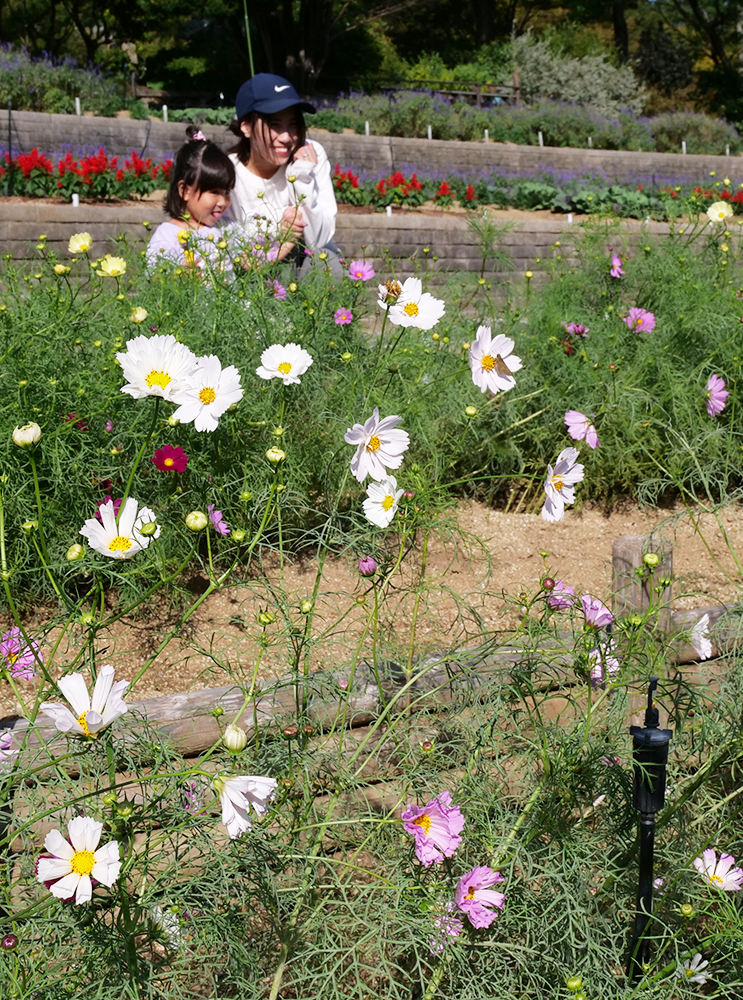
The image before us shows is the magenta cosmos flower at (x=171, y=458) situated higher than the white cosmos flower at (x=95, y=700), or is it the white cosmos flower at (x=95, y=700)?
the white cosmos flower at (x=95, y=700)

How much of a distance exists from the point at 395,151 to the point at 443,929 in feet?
39.3

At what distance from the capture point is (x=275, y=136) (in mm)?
3527

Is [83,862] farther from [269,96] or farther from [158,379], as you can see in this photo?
[269,96]

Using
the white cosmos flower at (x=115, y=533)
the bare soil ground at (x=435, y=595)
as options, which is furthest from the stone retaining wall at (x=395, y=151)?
the white cosmos flower at (x=115, y=533)

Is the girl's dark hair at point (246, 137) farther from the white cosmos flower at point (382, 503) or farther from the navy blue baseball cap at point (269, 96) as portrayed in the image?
the white cosmos flower at point (382, 503)

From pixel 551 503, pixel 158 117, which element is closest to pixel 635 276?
pixel 551 503

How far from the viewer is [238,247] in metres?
2.97

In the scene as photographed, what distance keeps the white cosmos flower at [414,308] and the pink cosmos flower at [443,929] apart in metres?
1.09

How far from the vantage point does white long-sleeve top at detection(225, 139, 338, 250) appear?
3.56m

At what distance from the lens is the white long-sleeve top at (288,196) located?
3.56 metres

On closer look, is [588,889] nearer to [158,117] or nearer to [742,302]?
[742,302]

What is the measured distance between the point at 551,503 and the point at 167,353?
76 cm

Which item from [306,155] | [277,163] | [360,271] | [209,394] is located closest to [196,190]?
[277,163]

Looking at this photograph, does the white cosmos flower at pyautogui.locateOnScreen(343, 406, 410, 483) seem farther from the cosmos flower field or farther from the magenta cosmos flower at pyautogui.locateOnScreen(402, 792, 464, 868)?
the magenta cosmos flower at pyautogui.locateOnScreen(402, 792, 464, 868)
